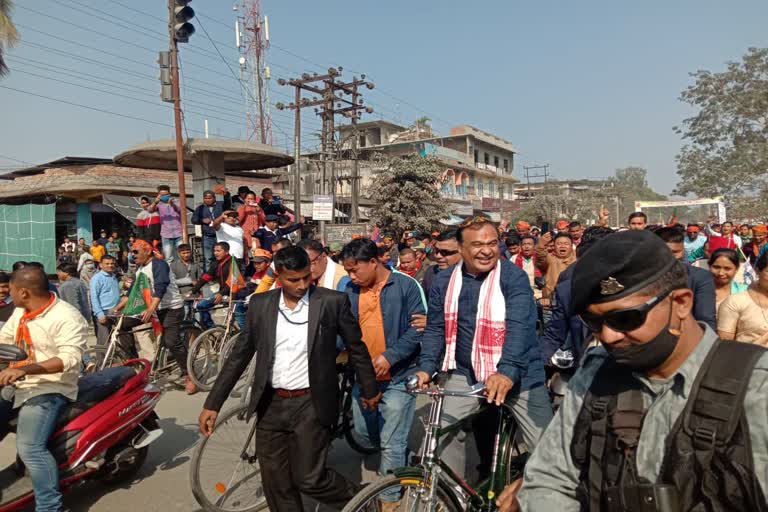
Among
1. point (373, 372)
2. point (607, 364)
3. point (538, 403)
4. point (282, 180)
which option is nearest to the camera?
point (607, 364)

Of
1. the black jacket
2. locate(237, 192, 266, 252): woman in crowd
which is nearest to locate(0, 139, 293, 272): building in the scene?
locate(237, 192, 266, 252): woman in crowd

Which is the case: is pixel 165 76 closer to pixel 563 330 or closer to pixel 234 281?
pixel 234 281

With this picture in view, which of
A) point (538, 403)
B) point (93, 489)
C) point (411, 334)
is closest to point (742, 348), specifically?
point (538, 403)

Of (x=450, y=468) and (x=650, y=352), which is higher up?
(x=650, y=352)

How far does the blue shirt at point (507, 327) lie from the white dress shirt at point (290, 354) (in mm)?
719

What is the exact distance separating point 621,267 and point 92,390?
3.94 meters

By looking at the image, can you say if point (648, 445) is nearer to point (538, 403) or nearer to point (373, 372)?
point (538, 403)

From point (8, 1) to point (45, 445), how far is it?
49.3 feet

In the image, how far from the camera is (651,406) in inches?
54.7

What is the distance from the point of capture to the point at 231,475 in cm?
384

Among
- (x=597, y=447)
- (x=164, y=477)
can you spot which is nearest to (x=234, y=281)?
(x=164, y=477)

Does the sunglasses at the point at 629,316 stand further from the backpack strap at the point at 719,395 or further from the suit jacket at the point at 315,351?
the suit jacket at the point at 315,351

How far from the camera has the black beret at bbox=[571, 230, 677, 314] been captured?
4.52 ft

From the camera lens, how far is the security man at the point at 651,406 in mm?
1212
